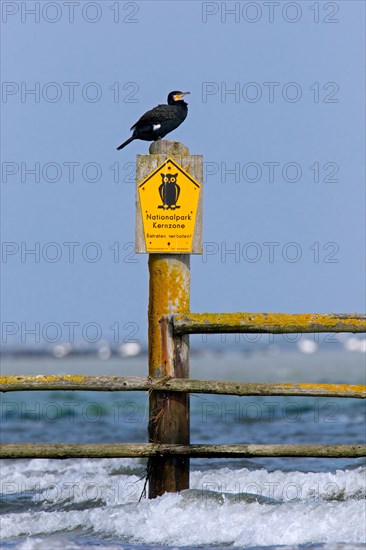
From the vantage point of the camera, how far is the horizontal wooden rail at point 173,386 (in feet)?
23.3

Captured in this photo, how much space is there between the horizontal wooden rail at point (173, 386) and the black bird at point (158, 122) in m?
2.05

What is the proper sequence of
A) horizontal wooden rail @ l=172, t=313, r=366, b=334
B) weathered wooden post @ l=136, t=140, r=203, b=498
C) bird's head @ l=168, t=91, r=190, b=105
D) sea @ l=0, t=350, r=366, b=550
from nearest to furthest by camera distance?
sea @ l=0, t=350, r=366, b=550 < horizontal wooden rail @ l=172, t=313, r=366, b=334 < weathered wooden post @ l=136, t=140, r=203, b=498 < bird's head @ l=168, t=91, r=190, b=105

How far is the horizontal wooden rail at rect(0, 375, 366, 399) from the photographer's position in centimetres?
709

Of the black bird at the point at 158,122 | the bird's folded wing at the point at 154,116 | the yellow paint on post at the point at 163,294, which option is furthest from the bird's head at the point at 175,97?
the yellow paint on post at the point at 163,294

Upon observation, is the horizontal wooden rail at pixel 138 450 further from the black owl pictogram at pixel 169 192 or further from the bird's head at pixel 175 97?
the bird's head at pixel 175 97

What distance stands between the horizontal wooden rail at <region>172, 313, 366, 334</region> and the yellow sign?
2.23 feet

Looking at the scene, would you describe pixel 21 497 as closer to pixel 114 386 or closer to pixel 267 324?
pixel 114 386

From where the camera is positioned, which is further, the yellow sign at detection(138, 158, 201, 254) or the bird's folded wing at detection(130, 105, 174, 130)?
the bird's folded wing at detection(130, 105, 174, 130)

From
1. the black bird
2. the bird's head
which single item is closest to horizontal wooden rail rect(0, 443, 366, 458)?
the black bird

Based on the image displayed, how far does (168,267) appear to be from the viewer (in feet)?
24.8

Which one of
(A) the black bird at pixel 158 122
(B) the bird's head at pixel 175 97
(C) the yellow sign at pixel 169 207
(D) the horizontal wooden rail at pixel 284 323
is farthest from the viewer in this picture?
(B) the bird's head at pixel 175 97

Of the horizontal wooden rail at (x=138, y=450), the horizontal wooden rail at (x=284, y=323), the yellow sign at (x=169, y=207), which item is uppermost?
the yellow sign at (x=169, y=207)

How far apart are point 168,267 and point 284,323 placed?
3.16ft

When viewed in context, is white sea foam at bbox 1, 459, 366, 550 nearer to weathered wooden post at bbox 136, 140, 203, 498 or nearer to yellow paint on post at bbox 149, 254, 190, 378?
weathered wooden post at bbox 136, 140, 203, 498
